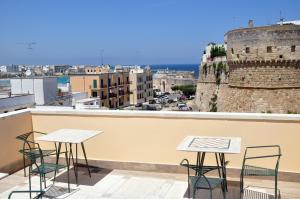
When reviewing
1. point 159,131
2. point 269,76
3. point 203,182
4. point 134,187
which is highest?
point 269,76

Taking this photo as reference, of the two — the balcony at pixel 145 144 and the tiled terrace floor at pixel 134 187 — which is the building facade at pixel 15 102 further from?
the tiled terrace floor at pixel 134 187

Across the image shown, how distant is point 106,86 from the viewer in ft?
174

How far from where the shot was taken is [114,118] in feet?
19.7

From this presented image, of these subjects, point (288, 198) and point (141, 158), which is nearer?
point (288, 198)

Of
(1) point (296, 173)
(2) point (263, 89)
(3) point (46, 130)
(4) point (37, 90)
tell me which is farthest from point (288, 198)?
(4) point (37, 90)

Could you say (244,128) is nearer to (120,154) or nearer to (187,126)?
(187,126)

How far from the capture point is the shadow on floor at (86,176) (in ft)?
17.7

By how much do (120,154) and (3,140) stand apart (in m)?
1.92

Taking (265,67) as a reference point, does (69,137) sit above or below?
below

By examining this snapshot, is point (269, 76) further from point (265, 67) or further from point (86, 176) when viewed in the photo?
point (86, 176)

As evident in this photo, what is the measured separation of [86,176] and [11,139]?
147 centimetres

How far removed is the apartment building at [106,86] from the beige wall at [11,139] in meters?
43.9

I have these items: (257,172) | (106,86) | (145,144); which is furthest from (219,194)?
(106,86)

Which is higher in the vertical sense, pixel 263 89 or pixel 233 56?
pixel 233 56
